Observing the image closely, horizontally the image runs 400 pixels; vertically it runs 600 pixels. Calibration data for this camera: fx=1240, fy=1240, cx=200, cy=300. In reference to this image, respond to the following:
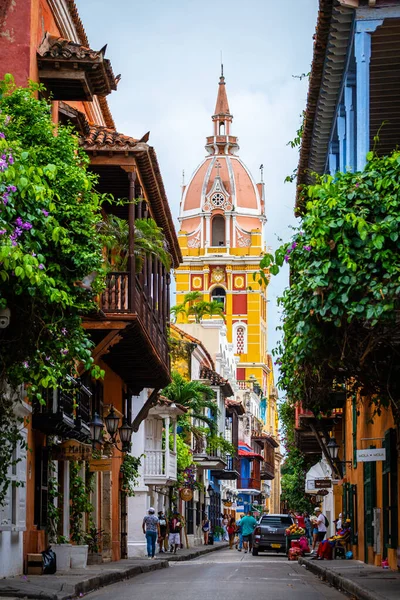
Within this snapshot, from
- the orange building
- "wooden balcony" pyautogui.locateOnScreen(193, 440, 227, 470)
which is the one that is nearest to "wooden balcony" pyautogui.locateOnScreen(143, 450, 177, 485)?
the orange building

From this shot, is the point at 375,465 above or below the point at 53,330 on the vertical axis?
below

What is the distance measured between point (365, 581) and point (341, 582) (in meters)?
1.24

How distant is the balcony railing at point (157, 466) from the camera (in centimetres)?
4200

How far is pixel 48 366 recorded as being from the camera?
14.8m

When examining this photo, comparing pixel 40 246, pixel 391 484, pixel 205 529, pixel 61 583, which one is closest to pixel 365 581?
pixel 391 484

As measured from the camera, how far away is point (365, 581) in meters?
19.2

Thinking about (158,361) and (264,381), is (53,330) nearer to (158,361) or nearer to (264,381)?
(158,361)

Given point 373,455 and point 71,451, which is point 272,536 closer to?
point 71,451

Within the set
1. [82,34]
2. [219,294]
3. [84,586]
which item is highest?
[219,294]

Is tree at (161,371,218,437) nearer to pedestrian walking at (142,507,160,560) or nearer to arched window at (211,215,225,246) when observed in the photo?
pedestrian walking at (142,507,160,560)

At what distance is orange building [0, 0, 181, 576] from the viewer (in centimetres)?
2008

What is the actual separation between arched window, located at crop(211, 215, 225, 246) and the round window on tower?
6.34 feet

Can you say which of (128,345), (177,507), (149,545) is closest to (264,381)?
(177,507)

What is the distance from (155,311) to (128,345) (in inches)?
102
